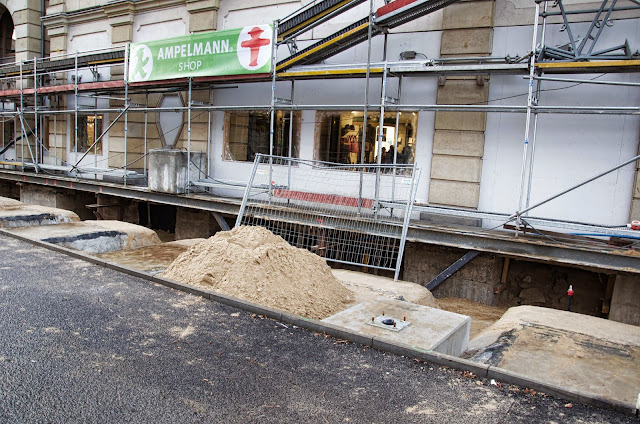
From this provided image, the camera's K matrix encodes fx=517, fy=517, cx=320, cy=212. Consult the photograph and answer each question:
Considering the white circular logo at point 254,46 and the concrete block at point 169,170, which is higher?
the white circular logo at point 254,46

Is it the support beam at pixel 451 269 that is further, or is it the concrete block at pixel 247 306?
the support beam at pixel 451 269

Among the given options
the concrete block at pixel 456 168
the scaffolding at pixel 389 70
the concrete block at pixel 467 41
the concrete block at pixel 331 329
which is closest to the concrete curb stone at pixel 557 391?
the concrete block at pixel 331 329

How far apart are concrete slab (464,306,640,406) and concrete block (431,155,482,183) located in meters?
4.12

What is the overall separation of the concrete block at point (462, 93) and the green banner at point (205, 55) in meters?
3.80

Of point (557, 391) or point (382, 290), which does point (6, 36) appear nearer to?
point (382, 290)

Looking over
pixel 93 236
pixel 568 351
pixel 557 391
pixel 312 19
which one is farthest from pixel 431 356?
pixel 312 19

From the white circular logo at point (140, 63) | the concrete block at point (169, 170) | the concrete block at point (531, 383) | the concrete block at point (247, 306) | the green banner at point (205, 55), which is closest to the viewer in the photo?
the concrete block at point (531, 383)

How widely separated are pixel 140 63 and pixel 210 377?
39.4 ft

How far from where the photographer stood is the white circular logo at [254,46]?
1130 cm

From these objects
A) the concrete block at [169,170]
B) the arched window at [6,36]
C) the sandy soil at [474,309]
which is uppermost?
the arched window at [6,36]

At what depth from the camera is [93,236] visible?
31.4 feet

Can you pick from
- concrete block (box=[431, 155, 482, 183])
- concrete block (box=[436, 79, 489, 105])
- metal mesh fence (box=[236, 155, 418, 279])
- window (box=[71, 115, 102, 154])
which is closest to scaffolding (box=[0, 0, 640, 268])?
concrete block (box=[436, 79, 489, 105])

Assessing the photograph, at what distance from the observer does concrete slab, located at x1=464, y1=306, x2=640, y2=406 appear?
4469 mm

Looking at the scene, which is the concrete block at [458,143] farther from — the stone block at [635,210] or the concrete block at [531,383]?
the concrete block at [531,383]
